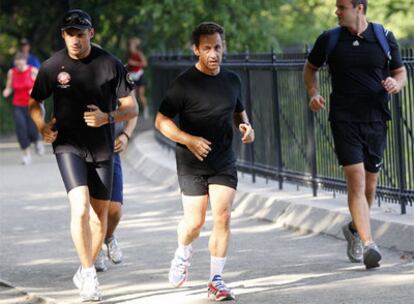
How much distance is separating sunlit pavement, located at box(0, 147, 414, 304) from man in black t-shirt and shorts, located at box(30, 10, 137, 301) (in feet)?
1.88

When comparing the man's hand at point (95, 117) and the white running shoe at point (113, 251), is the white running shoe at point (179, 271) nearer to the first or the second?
the man's hand at point (95, 117)

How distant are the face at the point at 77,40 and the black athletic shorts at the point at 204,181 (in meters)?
1.03

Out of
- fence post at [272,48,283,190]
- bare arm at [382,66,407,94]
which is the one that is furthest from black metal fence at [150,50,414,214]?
bare arm at [382,66,407,94]

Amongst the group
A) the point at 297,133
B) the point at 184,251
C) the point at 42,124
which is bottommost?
the point at 184,251

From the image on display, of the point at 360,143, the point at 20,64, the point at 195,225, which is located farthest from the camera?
the point at 20,64

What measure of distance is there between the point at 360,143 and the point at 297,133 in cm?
403

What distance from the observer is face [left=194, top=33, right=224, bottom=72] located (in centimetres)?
867

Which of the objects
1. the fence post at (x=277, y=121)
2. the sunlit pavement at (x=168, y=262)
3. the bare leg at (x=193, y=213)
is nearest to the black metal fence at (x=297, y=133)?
the fence post at (x=277, y=121)

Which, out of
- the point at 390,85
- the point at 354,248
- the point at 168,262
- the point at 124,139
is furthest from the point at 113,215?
the point at 390,85

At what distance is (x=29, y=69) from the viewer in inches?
862

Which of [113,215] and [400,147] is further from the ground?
[400,147]

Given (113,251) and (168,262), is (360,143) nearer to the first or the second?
(168,262)

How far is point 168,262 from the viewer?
10.7 m

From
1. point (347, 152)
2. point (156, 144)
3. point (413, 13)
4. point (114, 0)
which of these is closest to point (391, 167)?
point (347, 152)
